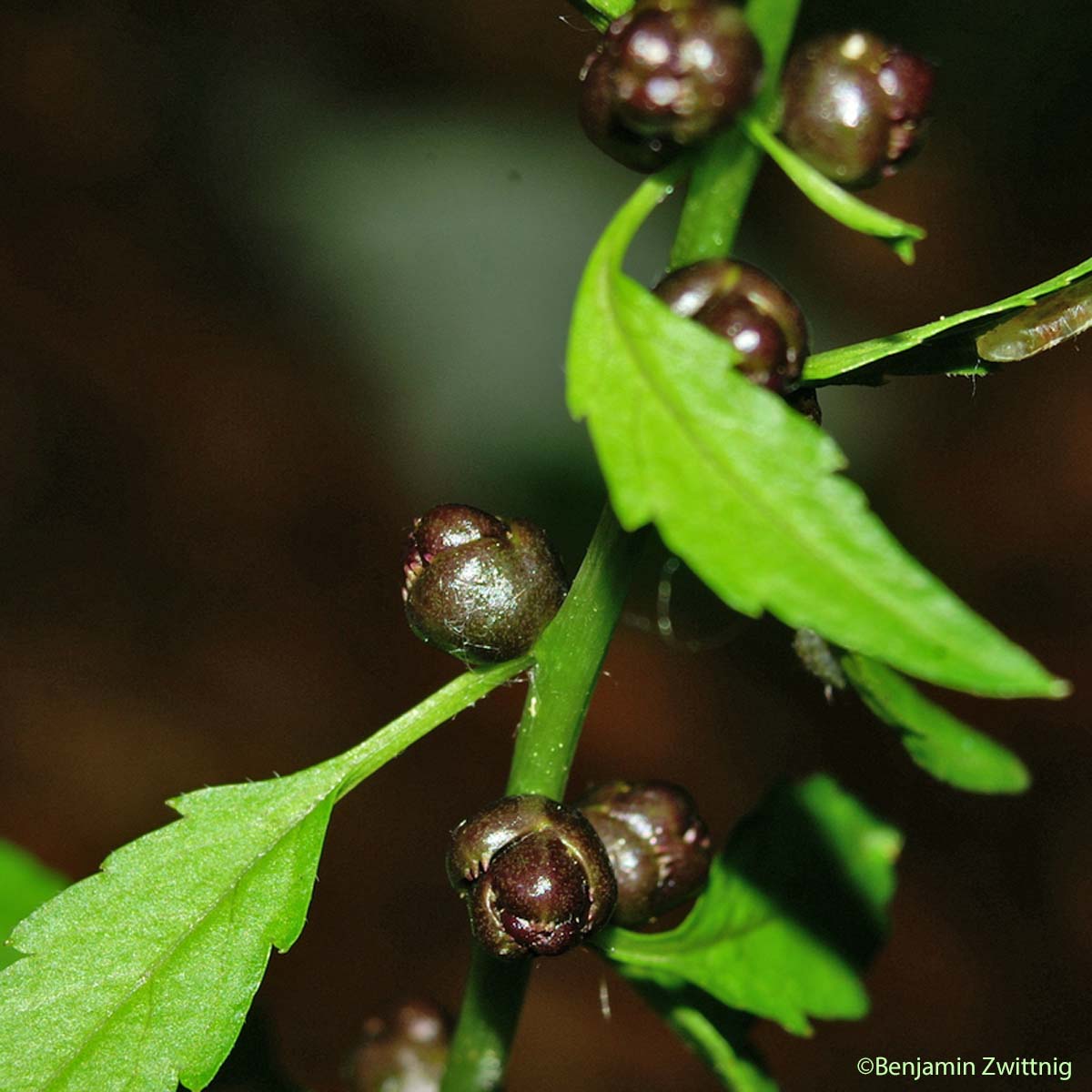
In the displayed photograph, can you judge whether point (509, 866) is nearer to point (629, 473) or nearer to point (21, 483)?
point (629, 473)

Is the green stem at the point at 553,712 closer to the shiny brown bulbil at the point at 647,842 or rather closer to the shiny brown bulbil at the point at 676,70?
the shiny brown bulbil at the point at 647,842

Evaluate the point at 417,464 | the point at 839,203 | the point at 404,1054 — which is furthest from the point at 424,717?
the point at 417,464

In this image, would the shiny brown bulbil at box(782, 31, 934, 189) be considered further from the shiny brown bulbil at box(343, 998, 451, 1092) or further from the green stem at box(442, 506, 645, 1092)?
the shiny brown bulbil at box(343, 998, 451, 1092)

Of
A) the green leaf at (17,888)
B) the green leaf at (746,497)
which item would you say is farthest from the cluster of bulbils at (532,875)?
the green leaf at (17,888)

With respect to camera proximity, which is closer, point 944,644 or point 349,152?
point 944,644

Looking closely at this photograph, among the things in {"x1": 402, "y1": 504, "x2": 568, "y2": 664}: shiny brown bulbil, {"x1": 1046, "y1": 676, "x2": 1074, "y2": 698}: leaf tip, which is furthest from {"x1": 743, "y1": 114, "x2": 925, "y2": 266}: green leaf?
{"x1": 402, "y1": 504, "x2": 568, "y2": 664}: shiny brown bulbil

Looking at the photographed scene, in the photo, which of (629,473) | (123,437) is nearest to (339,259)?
(123,437)

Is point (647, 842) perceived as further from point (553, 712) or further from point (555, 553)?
point (555, 553)
